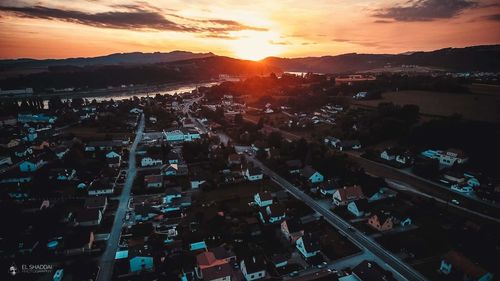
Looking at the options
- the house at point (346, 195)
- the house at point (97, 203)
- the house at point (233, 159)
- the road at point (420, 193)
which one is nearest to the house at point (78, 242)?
the house at point (97, 203)

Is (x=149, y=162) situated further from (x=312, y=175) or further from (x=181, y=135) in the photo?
(x=312, y=175)

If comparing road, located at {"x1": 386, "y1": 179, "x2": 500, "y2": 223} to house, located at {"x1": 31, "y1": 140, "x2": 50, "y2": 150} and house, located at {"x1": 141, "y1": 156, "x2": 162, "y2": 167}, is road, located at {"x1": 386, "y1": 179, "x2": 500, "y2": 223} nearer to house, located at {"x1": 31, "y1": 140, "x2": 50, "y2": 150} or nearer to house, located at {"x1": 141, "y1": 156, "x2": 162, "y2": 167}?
house, located at {"x1": 141, "y1": 156, "x2": 162, "y2": 167}

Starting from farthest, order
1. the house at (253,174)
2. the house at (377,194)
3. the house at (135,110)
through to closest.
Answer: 1. the house at (135,110)
2. the house at (253,174)
3. the house at (377,194)

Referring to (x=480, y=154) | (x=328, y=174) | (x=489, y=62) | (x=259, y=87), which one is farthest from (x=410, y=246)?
(x=489, y=62)

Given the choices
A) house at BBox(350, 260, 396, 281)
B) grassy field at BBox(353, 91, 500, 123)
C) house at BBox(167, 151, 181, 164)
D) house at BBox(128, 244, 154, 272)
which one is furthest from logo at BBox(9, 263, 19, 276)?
grassy field at BBox(353, 91, 500, 123)

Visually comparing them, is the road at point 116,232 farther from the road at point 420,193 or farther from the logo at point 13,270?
the road at point 420,193

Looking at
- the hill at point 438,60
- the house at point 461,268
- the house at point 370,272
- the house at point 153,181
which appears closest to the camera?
the house at point 370,272

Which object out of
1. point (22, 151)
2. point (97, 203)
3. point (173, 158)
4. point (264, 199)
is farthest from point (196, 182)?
point (22, 151)
